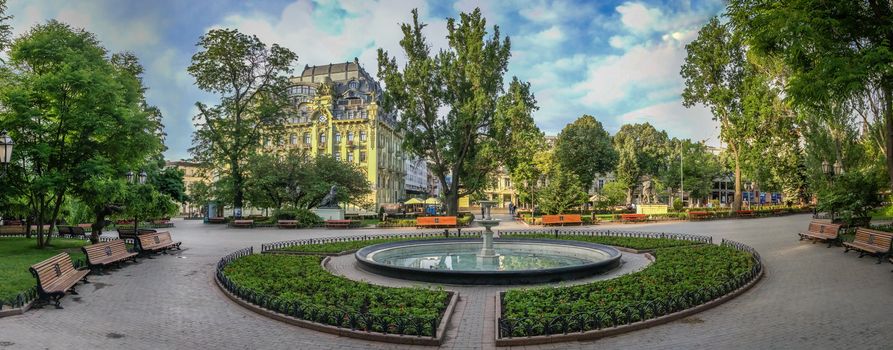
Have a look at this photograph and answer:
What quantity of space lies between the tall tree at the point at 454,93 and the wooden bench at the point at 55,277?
25100mm

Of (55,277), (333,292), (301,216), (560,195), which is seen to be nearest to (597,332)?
(333,292)

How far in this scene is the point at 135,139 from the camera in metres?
18.0

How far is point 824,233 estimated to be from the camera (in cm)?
1739

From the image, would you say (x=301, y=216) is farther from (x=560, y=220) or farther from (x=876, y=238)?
(x=876, y=238)

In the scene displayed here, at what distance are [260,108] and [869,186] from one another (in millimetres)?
40912

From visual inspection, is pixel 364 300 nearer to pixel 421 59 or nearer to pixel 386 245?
pixel 386 245

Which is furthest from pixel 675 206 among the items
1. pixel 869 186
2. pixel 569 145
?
pixel 869 186

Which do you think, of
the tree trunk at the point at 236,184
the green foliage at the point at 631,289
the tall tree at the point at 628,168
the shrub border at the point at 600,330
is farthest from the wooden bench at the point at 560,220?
the tall tree at the point at 628,168

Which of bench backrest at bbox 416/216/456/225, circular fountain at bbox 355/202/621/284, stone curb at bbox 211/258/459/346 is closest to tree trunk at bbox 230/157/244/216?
bench backrest at bbox 416/216/456/225

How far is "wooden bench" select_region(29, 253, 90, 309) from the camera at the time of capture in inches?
367

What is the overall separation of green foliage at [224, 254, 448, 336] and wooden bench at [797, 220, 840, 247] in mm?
15895

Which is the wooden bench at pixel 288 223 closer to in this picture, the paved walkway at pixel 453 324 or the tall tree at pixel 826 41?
the paved walkway at pixel 453 324

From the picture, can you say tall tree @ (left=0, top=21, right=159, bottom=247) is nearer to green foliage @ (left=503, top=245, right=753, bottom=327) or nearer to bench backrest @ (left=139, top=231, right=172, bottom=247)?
bench backrest @ (left=139, top=231, right=172, bottom=247)

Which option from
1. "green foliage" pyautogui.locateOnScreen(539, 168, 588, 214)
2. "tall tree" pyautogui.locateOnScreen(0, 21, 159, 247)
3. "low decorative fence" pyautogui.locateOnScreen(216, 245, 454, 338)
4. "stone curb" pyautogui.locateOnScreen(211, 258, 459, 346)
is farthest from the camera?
"green foliage" pyautogui.locateOnScreen(539, 168, 588, 214)
